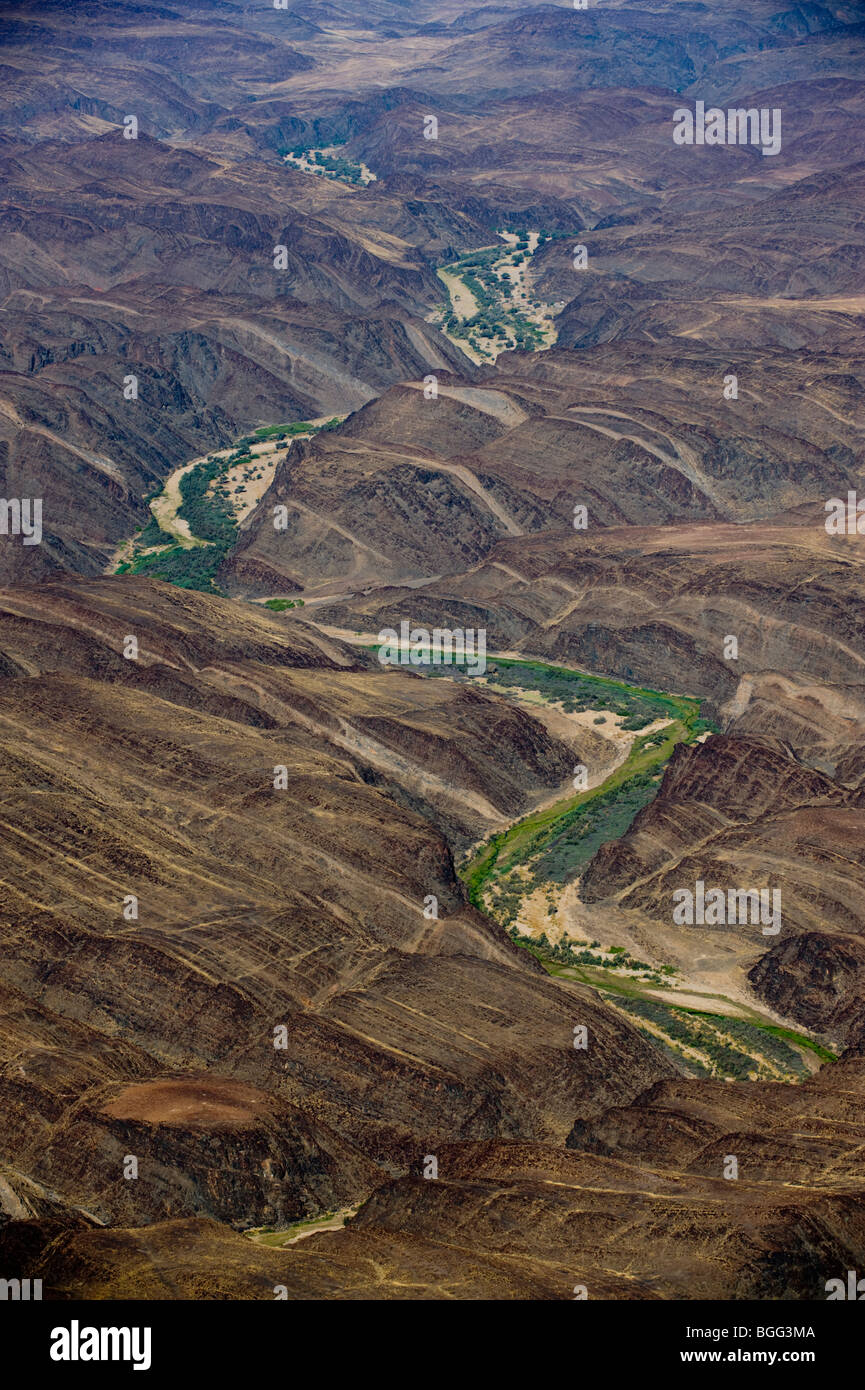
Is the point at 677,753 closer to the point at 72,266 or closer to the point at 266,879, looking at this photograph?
the point at 266,879

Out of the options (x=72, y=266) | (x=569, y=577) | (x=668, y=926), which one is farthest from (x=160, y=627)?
(x=72, y=266)

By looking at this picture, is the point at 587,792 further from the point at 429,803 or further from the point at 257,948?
the point at 257,948
